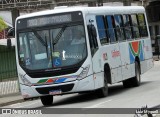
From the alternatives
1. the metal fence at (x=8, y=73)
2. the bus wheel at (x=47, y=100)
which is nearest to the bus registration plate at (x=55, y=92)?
the bus wheel at (x=47, y=100)

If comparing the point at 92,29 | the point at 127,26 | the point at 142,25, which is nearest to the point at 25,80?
the point at 92,29

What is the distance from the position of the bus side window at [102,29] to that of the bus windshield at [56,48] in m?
1.58

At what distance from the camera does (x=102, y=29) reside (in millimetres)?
20812

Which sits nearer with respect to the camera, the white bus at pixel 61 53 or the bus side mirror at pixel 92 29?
the white bus at pixel 61 53

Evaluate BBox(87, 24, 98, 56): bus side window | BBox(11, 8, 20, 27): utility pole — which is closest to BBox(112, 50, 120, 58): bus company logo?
BBox(87, 24, 98, 56): bus side window

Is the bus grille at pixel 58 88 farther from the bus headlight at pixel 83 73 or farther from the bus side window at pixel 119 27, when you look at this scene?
the bus side window at pixel 119 27

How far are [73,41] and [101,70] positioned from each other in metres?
1.65

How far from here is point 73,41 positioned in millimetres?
18953

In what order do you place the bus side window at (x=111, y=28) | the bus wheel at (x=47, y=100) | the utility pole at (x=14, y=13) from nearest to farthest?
the bus wheel at (x=47, y=100) < the bus side window at (x=111, y=28) < the utility pole at (x=14, y=13)

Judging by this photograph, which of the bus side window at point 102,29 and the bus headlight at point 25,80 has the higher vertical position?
the bus side window at point 102,29

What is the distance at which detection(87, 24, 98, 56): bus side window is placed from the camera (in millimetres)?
19219

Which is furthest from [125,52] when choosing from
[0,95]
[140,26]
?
[0,95]

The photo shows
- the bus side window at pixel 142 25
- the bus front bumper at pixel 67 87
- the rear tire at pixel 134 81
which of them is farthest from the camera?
the bus side window at pixel 142 25

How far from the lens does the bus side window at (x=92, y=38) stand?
19.2 m
